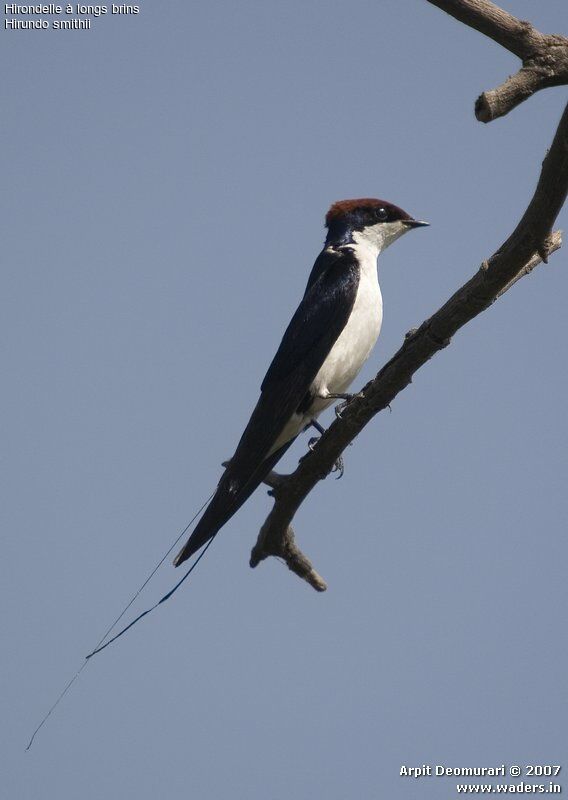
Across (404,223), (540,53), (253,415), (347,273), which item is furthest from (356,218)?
(540,53)

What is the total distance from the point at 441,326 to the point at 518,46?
36.9 inches

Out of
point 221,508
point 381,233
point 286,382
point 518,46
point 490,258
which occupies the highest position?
point 518,46

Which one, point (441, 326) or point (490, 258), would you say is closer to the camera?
point (490, 258)

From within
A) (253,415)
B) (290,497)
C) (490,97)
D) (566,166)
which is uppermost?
(490,97)

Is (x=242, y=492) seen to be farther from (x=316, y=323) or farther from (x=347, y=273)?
(x=347, y=273)

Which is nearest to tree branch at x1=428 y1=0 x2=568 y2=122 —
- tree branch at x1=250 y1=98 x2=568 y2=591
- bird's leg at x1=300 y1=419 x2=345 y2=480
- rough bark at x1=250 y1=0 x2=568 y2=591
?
rough bark at x1=250 y1=0 x2=568 y2=591

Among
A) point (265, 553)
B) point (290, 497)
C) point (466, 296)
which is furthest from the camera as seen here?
point (265, 553)

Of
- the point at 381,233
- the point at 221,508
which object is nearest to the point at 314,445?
the point at 221,508

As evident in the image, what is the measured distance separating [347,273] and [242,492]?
1377mm

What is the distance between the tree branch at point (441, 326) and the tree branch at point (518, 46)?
172 mm

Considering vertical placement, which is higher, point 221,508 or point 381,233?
point 381,233

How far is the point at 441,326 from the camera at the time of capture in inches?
138

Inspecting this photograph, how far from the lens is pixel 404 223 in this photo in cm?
580

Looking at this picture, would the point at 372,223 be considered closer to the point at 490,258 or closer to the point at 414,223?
the point at 414,223
